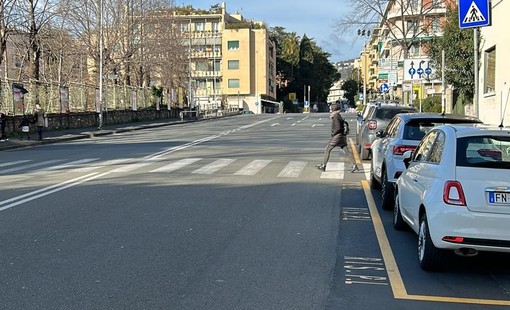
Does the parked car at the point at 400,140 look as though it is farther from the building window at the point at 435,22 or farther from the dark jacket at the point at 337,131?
the building window at the point at 435,22

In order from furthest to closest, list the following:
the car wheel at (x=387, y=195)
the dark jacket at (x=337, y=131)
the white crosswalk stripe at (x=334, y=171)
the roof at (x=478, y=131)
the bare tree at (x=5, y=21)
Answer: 1. the bare tree at (x=5, y=21)
2. the dark jacket at (x=337, y=131)
3. the white crosswalk stripe at (x=334, y=171)
4. the car wheel at (x=387, y=195)
5. the roof at (x=478, y=131)

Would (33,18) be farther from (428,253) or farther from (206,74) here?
(206,74)

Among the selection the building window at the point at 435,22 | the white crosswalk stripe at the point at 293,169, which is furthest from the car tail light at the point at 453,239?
the building window at the point at 435,22

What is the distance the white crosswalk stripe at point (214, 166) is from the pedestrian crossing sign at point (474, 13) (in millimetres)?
6890

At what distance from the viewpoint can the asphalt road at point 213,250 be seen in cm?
536

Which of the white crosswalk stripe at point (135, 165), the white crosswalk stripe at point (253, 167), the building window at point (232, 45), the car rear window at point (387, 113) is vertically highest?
the building window at point (232, 45)

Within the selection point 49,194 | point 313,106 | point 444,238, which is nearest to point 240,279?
point 444,238

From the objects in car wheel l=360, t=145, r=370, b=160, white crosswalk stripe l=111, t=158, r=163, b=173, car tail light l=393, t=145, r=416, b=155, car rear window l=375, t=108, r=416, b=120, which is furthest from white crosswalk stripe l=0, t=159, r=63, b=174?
car tail light l=393, t=145, r=416, b=155

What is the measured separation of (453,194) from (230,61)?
301ft

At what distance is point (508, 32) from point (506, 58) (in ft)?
2.67

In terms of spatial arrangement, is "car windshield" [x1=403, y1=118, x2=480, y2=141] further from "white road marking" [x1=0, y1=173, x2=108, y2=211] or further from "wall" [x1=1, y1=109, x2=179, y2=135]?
"wall" [x1=1, y1=109, x2=179, y2=135]

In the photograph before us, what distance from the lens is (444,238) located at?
5.76 meters

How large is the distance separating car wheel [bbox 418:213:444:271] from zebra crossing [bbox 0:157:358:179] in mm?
7526

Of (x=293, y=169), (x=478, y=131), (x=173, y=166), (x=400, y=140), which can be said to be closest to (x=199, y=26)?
(x=173, y=166)
